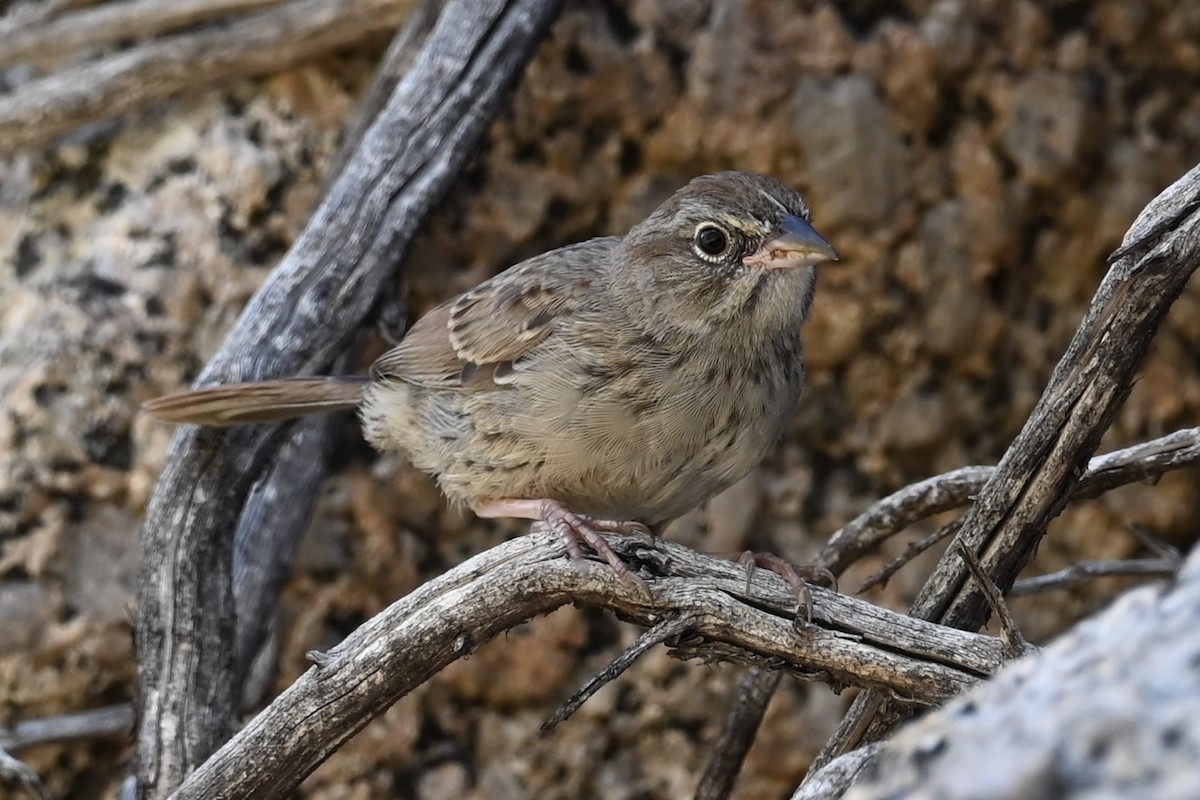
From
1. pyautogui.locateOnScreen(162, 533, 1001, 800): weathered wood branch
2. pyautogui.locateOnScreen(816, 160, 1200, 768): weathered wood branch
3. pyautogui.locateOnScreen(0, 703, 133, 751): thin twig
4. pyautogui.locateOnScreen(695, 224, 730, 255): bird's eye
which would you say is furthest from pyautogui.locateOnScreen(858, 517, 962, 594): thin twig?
pyautogui.locateOnScreen(0, 703, 133, 751): thin twig

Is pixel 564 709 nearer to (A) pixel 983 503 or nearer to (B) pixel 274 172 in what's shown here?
(A) pixel 983 503

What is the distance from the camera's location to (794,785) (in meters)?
3.99

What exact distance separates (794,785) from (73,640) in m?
2.06

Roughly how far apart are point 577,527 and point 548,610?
171 millimetres

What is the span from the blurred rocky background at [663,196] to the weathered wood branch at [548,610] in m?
1.20

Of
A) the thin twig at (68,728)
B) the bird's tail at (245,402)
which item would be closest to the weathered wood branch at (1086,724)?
the bird's tail at (245,402)

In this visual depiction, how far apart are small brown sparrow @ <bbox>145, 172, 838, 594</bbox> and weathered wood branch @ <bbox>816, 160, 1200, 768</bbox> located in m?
0.64

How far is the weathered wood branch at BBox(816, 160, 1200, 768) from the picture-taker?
2447mm

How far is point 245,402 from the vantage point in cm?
332

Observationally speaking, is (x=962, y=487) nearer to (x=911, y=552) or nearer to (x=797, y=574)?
(x=911, y=552)

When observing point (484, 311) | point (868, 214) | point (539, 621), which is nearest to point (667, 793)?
point (539, 621)

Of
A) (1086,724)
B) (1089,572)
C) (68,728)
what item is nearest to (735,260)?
(1089,572)

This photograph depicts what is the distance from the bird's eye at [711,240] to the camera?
320 cm

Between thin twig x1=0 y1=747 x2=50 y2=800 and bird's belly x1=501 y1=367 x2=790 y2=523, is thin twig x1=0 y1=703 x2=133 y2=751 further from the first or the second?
bird's belly x1=501 y1=367 x2=790 y2=523
